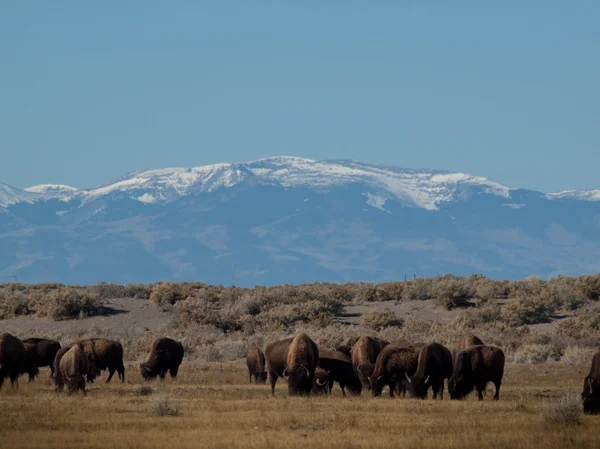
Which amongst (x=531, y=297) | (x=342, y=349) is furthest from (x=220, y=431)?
(x=531, y=297)

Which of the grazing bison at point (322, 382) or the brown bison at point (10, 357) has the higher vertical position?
the brown bison at point (10, 357)

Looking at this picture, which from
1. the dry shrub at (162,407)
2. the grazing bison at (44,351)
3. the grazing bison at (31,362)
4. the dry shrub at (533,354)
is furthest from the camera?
the dry shrub at (533,354)

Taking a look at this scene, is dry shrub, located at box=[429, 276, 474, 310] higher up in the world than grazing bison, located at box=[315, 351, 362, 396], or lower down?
higher up

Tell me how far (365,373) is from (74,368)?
8091mm

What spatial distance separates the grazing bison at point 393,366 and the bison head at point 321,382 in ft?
5.09

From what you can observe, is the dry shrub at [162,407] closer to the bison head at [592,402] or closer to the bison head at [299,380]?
the bison head at [299,380]

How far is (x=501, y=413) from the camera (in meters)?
25.4

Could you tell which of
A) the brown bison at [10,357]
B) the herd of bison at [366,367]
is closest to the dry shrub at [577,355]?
the herd of bison at [366,367]

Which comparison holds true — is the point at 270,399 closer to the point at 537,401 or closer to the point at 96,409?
the point at 96,409

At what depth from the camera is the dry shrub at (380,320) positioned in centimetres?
5397

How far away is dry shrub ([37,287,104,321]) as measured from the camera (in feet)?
191

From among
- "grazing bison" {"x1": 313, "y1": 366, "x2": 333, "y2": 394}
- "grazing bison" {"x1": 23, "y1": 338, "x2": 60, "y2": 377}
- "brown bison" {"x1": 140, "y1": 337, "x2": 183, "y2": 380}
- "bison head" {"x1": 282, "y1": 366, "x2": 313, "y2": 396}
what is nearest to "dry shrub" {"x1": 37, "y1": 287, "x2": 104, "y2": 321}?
"grazing bison" {"x1": 23, "y1": 338, "x2": 60, "y2": 377}

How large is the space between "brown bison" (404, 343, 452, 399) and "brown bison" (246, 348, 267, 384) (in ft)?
25.5

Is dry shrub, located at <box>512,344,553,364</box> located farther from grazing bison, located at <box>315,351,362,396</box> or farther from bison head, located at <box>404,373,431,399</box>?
bison head, located at <box>404,373,431,399</box>
